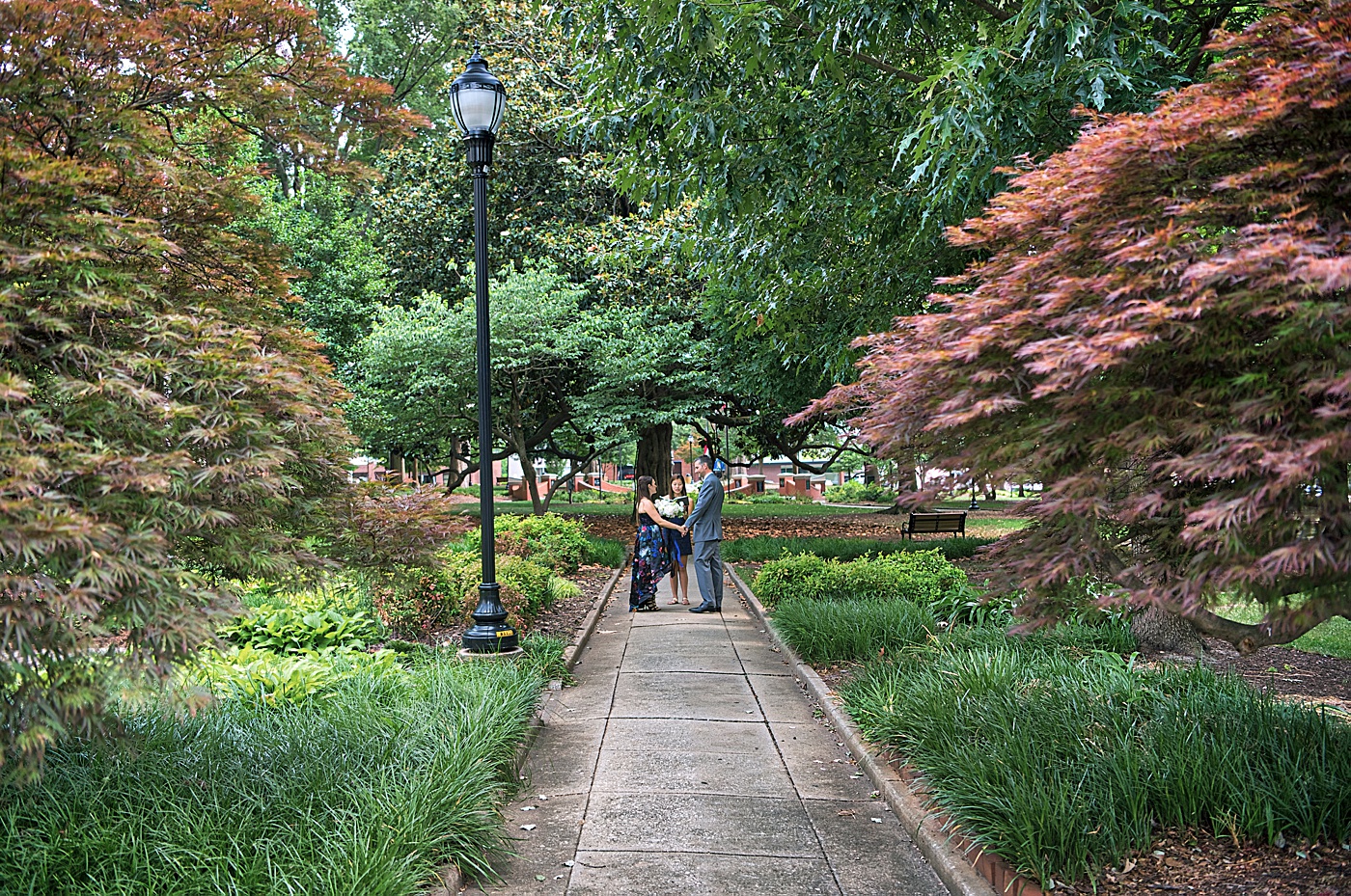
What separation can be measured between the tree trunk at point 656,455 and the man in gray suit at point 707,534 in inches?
404

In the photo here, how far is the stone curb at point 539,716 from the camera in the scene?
13.0 ft

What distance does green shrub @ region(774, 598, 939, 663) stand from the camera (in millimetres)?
7941

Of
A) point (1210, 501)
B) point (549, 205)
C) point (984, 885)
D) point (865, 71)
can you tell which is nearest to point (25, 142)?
point (1210, 501)

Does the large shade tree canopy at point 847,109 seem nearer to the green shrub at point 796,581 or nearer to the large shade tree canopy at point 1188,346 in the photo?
the green shrub at point 796,581

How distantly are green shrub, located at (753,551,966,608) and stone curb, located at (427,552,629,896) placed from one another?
82.3 inches

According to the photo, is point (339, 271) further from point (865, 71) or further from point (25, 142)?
point (25, 142)

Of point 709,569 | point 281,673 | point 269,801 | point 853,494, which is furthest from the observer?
point 853,494

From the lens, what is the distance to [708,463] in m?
11.7

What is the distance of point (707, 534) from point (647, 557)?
2.85 ft

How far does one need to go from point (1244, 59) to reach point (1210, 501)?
5.19ft

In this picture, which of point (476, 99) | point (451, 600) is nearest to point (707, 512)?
point (451, 600)

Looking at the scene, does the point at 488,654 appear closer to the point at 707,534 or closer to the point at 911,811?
the point at 911,811

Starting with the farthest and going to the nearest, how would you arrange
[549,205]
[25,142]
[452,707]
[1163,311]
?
[549,205]
[452,707]
[25,142]
[1163,311]

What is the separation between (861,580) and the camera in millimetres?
10578
